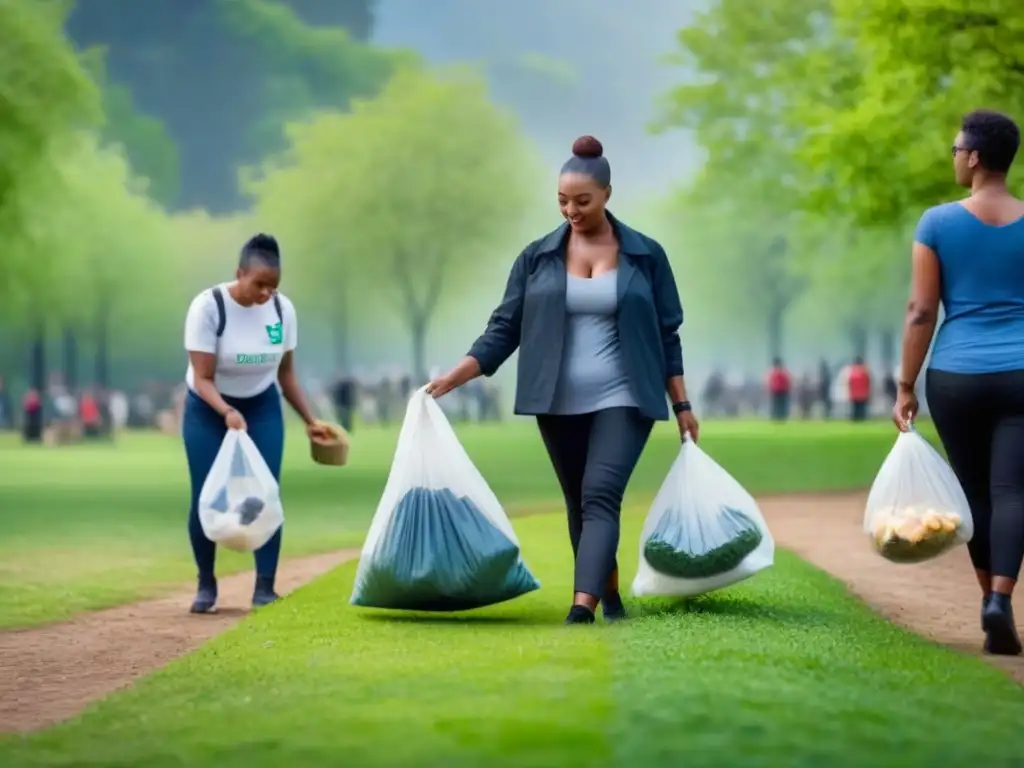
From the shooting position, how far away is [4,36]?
98.5ft

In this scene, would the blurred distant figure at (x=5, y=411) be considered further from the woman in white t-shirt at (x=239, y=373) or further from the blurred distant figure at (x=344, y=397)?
the woman in white t-shirt at (x=239, y=373)

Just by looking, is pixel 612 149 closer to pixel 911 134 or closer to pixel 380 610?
pixel 911 134

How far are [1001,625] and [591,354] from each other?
189 centimetres

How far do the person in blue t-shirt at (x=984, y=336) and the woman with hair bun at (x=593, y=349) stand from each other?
103 centimetres

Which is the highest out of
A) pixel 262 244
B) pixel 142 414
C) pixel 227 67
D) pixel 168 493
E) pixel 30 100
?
pixel 227 67

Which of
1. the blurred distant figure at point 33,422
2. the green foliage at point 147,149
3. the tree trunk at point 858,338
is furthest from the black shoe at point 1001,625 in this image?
the green foliage at point 147,149

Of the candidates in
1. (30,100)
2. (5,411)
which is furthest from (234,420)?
(5,411)

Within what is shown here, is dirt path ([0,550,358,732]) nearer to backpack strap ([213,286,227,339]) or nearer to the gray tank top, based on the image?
backpack strap ([213,286,227,339])

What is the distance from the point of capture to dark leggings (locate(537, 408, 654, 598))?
7.65 metres

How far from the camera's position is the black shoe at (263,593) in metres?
9.77

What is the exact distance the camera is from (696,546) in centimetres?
788

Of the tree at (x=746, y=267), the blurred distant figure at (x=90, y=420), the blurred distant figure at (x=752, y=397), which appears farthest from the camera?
the blurred distant figure at (x=752, y=397)

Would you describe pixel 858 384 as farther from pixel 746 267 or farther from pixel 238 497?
pixel 238 497

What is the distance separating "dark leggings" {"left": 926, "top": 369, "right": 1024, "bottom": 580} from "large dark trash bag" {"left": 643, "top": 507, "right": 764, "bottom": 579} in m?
0.95
